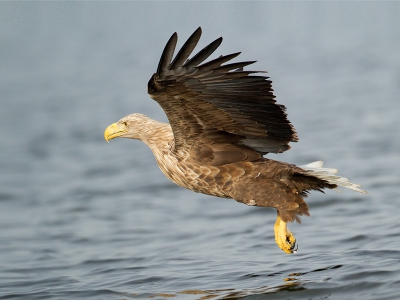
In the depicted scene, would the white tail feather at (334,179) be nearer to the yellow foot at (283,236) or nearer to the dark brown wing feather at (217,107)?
the dark brown wing feather at (217,107)

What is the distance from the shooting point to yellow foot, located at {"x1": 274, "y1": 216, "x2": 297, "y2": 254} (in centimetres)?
720

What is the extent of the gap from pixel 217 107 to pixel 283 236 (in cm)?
143

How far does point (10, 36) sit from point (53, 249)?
24638 mm

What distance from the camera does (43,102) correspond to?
2144 cm

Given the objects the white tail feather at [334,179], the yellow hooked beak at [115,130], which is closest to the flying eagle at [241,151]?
the white tail feather at [334,179]

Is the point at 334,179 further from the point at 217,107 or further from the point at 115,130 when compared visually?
the point at 115,130

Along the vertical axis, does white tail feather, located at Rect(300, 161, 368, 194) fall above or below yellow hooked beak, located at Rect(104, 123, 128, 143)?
below

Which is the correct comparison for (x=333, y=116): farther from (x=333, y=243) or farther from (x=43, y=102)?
(x=333, y=243)

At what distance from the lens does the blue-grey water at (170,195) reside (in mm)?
7672

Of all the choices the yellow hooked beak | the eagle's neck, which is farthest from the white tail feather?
the yellow hooked beak

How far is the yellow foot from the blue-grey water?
0.26 m

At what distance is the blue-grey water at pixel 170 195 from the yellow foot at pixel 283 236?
26 centimetres

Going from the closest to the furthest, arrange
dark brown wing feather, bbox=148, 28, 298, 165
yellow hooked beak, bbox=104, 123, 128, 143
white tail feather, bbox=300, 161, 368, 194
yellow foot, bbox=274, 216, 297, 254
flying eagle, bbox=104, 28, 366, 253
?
dark brown wing feather, bbox=148, 28, 298, 165 < flying eagle, bbox=104, 28, 366, 253 < white tail feather, bbox=300, 161, 368, 194 < yellow foot, bbox=274, 216, 297, 254 < yellow hooked beak, bbox=104, 123, 128, 143

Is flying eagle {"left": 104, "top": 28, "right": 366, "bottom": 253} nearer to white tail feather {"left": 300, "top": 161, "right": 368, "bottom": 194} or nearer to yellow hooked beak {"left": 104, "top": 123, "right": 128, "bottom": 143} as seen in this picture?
white tail feather {"left": 300, "top": 161, "right": 368, "bottom": 194}
